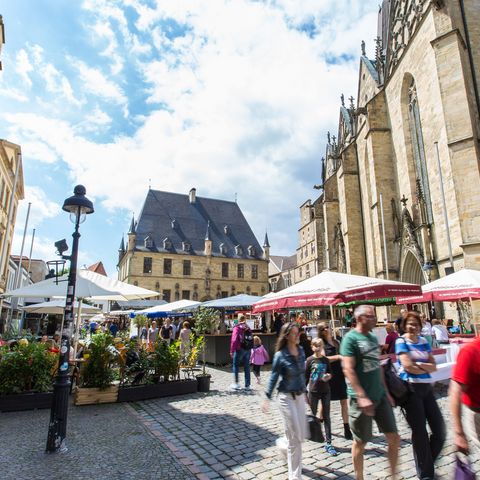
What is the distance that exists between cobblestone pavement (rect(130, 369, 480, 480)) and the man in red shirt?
1565 millimetres

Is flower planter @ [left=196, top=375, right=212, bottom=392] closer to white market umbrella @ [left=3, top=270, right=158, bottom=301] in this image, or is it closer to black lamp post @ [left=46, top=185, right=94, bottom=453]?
white market umbrella @ [left=3, top=270, right=158, bottom=301]

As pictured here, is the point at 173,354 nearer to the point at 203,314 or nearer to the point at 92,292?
the point at 92,292

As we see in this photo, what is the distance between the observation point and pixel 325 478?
3.83m

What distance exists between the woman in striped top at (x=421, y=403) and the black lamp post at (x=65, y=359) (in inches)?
172

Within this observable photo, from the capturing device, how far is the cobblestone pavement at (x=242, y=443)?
159 inches

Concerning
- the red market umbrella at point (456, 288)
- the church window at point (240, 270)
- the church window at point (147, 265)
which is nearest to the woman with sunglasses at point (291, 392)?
the red market umbrella at point (456, 288)

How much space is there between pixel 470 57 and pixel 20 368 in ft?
67.4

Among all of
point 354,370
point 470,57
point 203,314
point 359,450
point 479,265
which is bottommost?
point 359,450

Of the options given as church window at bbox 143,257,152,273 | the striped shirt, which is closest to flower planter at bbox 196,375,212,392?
the striped shirt

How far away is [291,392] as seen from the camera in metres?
3.84

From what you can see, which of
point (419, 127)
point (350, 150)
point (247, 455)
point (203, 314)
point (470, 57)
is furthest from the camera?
point (350, 150)

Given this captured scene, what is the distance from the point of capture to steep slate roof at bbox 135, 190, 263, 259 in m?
49.8

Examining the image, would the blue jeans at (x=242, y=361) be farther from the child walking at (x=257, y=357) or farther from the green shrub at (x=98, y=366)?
the green shrub at (x=98, y=366)

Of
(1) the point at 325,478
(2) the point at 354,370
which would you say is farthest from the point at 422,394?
(1) the point at 325,478
